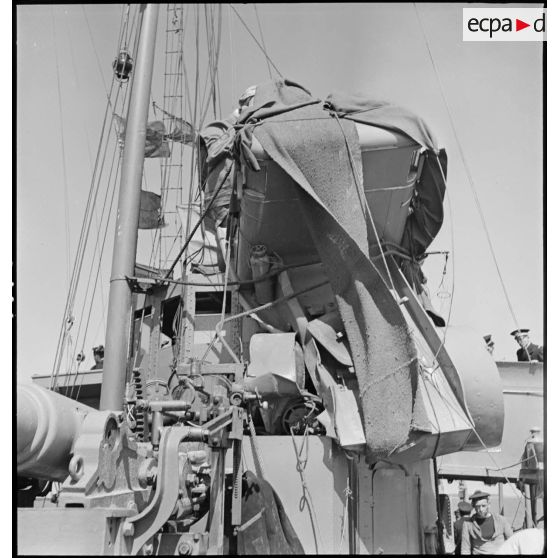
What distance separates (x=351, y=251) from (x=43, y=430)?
2.27m

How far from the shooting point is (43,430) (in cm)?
297

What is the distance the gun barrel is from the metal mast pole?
191 centimetres

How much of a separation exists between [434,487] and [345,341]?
151 cm

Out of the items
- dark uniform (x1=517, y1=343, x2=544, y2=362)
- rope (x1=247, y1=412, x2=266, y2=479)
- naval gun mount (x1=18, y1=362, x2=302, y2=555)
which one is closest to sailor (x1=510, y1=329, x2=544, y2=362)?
dark uniform (x1=517, y1=343, x2=544, y2=362)

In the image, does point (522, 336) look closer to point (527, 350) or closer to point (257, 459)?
point (527, 350)

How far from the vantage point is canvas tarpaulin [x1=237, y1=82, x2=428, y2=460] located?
4055mm

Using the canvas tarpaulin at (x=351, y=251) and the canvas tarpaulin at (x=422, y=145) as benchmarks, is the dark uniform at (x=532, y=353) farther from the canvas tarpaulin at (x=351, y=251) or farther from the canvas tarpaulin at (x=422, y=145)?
the canvas tarpaulin at (x=351, y=251)

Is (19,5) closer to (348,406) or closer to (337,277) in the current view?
(337,277)

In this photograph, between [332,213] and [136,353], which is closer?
[332,213]

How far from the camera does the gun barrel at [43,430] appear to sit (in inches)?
114

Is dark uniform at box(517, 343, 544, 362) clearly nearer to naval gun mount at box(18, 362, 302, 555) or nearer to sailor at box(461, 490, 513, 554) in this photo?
sailor at box(461, 490, 513, 554)

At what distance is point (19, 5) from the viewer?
11.2 ft

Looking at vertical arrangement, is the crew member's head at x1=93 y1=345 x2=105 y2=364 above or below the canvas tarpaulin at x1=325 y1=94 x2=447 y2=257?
below

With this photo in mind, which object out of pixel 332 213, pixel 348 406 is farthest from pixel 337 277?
pixel 348 406
